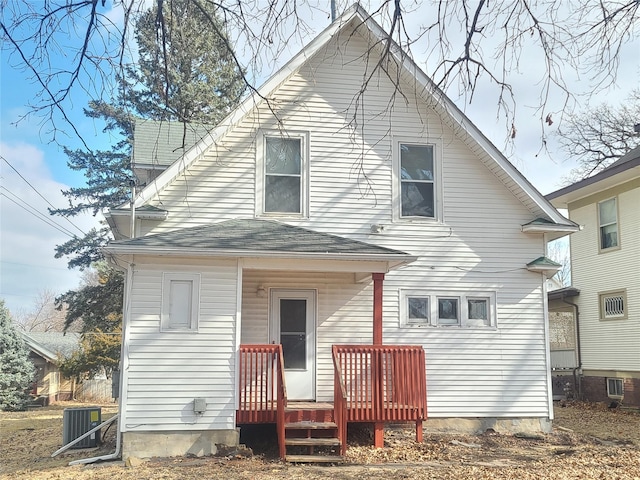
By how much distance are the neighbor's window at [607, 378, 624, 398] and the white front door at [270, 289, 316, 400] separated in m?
10.2

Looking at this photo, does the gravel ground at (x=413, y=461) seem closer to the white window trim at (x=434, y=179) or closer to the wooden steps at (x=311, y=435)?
the wooden steps at (x=311, y=435)

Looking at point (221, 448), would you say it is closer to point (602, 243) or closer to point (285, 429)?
point (285, 429)

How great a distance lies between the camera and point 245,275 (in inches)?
438

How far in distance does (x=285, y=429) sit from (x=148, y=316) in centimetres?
262

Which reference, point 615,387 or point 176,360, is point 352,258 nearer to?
point 176,360

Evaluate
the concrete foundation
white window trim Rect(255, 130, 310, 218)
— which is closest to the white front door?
white window trim Rect(255, 130, 310, 218)

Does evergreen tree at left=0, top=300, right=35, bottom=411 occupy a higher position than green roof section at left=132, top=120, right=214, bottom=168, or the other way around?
green roof section at left=132, top=120, right=214, bottom=168

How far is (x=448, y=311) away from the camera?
11.6 m

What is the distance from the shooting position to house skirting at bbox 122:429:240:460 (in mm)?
9328

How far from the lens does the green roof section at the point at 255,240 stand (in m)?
9.60

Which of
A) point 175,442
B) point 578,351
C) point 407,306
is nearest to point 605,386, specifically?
point 578,351

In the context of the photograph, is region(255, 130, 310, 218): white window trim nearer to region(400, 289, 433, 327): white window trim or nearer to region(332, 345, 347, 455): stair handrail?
region(400, 289, 433, 327): white window trim

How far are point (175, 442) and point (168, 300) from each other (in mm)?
2070

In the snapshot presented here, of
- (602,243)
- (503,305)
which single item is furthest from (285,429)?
(602,243)
